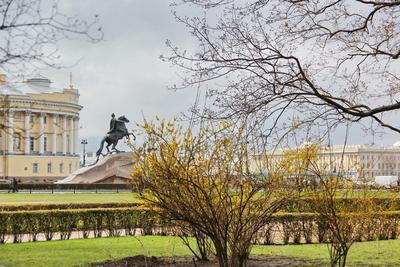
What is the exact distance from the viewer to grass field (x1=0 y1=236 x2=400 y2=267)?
40.0ft

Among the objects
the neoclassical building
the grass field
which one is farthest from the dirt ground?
the neoclassical building

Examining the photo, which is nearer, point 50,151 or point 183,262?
point 183,262

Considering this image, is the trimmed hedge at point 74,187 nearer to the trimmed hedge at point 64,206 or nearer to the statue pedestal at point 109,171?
the statue pedestal at point 109,171

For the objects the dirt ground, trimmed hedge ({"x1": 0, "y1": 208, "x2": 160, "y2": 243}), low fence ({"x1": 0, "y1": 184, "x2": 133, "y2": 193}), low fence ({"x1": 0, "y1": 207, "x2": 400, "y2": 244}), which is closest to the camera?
the dirt ground

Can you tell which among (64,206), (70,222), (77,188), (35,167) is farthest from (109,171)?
(35,167)

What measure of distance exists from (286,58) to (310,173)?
1794 mm

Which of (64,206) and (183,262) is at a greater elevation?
(64,206)

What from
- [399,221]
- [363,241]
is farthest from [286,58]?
[399,221]

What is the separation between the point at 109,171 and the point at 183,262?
1381 inches

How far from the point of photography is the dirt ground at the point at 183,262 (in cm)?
1092

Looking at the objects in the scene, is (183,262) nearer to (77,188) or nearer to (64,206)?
(64,206)

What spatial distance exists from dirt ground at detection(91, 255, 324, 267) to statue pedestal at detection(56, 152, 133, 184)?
111ft

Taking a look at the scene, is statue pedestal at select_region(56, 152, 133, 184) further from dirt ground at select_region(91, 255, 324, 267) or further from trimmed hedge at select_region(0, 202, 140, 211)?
dirt ground at select_region(91, 255, 324, 267)

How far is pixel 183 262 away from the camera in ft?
37.4
